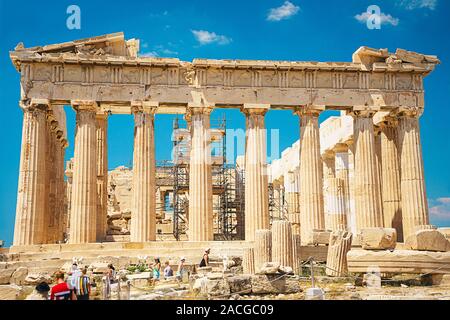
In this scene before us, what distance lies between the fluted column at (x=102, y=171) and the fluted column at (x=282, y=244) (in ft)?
40.6

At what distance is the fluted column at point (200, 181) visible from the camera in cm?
2858

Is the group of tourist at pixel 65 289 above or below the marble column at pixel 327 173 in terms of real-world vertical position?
below

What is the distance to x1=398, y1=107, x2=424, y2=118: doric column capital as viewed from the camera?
101 feet

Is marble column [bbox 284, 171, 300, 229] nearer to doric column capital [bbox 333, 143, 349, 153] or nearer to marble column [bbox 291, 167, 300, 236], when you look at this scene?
marble column [bbox 291, 167, 300, 236]

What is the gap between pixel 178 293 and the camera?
1597 centimetres

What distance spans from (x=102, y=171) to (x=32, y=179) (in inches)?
181

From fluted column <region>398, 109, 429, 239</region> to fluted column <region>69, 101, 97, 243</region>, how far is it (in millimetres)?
16035

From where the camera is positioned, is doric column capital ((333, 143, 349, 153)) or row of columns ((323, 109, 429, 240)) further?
doric column capital ((333, 143, 349, 153))

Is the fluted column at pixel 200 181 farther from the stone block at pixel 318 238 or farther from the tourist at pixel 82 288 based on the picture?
the tourist at pixel 82 288

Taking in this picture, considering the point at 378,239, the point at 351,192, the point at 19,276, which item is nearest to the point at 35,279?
the point at 19,276

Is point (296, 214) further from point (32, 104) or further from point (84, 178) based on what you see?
point (32, 104)

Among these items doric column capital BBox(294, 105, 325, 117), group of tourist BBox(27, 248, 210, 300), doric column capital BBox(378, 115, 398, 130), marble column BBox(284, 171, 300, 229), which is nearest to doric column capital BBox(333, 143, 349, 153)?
doric column capital BBox(378, 115, 398, 130)

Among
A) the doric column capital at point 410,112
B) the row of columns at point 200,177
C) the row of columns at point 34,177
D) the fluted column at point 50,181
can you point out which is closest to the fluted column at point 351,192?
the row of columns at point 200,177
